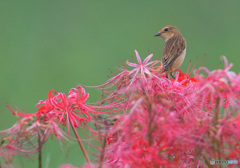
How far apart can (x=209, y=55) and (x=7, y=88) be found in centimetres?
307

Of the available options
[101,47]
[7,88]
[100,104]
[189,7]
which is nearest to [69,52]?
[101,47]

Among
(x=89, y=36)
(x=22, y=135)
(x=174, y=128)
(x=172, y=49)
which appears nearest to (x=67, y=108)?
(x=22, y=135)

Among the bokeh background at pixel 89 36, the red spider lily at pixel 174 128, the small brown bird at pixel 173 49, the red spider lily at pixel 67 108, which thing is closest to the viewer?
the red spider lily at pixel 174 128

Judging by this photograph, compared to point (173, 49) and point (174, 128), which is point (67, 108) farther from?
point (173, 49)

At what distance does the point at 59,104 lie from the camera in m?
1.74

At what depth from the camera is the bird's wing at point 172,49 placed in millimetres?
3335

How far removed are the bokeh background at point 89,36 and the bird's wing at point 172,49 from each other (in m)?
2.39

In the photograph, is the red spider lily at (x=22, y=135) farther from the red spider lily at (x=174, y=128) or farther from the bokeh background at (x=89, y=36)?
the bokeh background at (x=89, y=36)

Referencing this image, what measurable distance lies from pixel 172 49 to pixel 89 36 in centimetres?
511

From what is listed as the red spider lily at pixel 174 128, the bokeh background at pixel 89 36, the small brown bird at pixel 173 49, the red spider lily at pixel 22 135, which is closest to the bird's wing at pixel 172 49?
the small brown bird at pixel 173 49

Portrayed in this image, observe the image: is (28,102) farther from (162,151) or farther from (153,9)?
(162,151)

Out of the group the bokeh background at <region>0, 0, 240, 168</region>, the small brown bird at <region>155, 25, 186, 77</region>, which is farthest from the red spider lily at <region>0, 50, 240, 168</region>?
the bokeh background at <region>0, 0, 240, 168</region>

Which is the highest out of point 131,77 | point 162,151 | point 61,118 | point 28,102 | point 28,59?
point 28,59

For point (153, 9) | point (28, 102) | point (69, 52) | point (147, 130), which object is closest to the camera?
point (147, 130)
